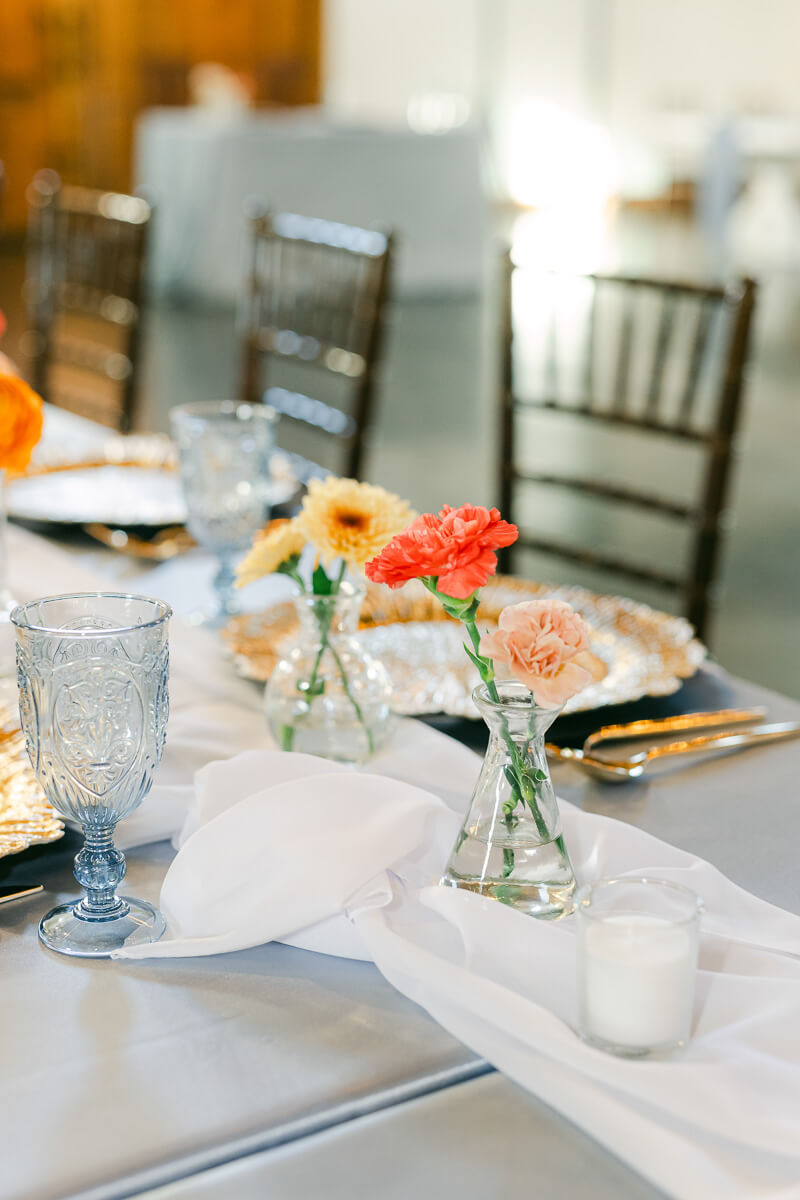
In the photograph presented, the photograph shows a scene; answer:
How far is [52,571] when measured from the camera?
123 cm

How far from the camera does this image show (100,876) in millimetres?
662

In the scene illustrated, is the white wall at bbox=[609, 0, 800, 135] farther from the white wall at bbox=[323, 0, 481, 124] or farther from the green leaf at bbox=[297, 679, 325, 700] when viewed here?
the green leaf at bbox=[297, 679, 325, 700]

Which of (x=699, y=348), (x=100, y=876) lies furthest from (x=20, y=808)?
(x=699, y=348)

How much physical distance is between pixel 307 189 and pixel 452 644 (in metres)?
7.42

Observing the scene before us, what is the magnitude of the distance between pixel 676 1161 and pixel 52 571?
886mm

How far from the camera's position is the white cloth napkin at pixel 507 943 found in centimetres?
50

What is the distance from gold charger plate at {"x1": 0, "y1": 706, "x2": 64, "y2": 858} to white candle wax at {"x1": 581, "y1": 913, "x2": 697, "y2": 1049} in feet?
1.06

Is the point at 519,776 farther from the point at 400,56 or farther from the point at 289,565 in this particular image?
the point at 400,56

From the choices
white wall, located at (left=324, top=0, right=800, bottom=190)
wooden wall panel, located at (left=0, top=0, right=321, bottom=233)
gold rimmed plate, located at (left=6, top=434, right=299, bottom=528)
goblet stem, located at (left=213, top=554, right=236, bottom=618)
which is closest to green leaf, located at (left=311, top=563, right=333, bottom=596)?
goblet stem, located at (left=213, top=554, right=236, bottom=618)

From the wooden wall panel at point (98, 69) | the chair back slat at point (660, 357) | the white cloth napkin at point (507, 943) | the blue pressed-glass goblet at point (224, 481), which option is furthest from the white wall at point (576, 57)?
the white cloth napkin at point (507, 943)

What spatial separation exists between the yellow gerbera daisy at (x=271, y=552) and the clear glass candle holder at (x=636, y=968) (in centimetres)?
34

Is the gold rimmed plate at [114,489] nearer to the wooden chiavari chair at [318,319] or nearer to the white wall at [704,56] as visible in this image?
the wooden chiavari chair at [318,319]

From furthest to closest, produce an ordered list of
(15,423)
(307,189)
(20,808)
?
(307,189) < (15,423) < (20,808)

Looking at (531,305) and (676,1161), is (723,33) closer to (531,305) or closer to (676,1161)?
(531,305)
